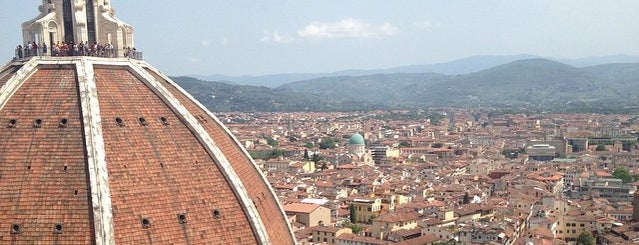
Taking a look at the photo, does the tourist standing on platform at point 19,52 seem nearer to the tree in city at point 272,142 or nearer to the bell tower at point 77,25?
the bell tower at point 77,25

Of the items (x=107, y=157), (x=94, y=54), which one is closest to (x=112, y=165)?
(x=107, y=157)

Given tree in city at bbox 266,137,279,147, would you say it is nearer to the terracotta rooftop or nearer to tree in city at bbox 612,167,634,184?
tree in city at bbox 612,167,634,184

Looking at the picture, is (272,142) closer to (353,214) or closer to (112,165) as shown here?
(353,214)

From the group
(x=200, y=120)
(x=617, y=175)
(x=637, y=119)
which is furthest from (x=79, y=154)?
(x=637, y=119)

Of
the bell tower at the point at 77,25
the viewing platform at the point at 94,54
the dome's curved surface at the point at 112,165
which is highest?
the bell tower at the point at 77,25

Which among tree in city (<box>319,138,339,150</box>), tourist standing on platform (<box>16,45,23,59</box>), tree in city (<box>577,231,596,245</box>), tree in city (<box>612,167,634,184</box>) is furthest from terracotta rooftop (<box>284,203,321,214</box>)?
tree in city (<box>319,138,339,150</box>)

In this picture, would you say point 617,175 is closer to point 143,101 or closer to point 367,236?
point 367,236

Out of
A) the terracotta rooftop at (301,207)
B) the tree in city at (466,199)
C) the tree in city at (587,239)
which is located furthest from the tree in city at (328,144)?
the tree in city at (587,239)
